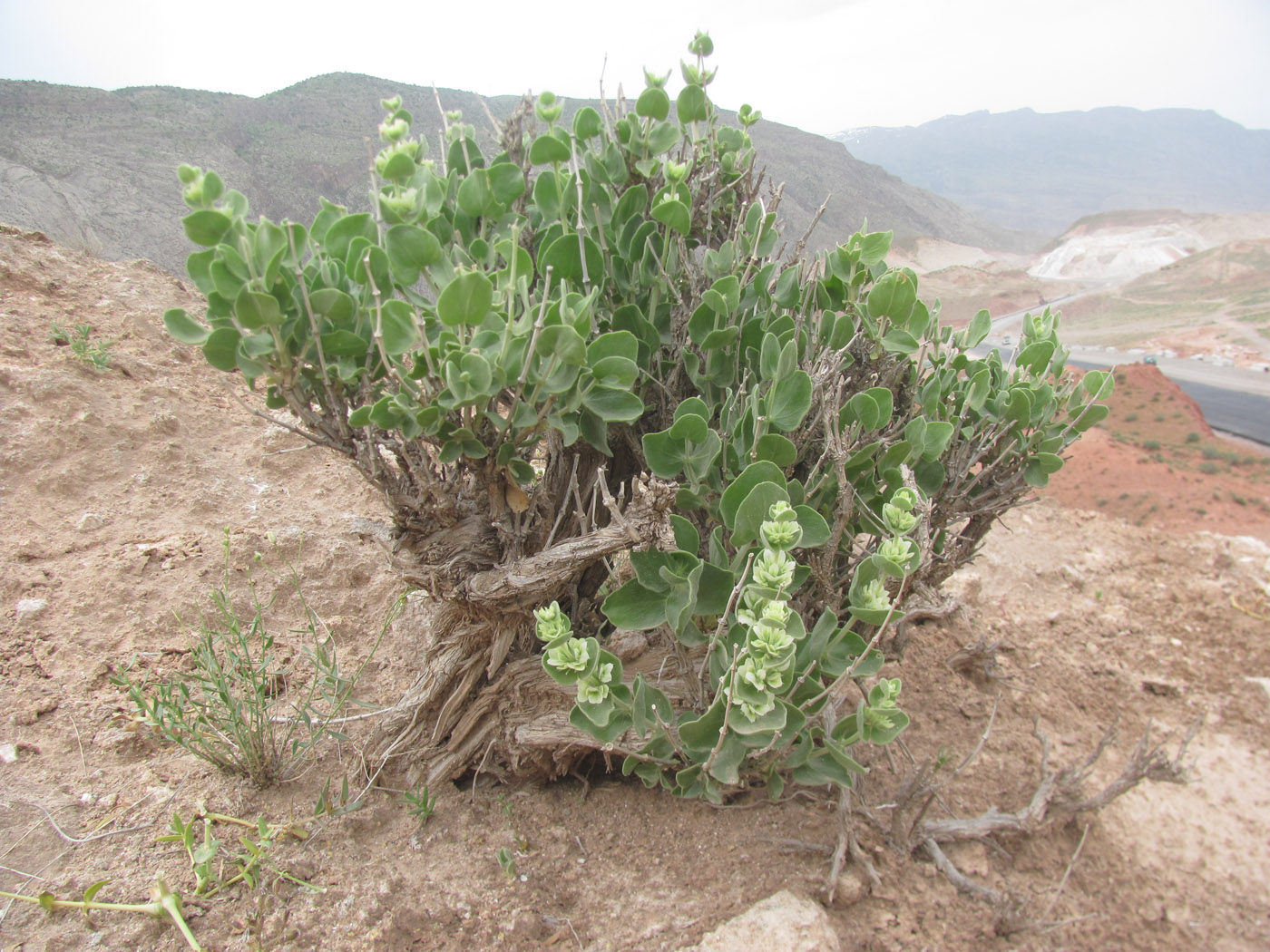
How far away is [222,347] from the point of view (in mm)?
1050

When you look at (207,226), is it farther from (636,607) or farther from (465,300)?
(636,607)

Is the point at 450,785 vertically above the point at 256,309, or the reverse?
the point at 256,309

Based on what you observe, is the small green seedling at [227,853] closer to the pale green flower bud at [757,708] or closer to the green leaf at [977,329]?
the pale green flower bud at [757,708]

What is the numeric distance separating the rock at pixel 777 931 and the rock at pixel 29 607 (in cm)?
204

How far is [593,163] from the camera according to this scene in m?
1.58

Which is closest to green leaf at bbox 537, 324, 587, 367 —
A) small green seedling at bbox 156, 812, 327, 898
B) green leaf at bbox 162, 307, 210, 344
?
green leaf at bbox 162, 307, 210, 344

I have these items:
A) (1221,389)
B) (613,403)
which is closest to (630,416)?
Result: (613,403)

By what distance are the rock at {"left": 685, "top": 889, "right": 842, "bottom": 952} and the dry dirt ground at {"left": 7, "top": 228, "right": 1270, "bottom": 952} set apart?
1.3 inches

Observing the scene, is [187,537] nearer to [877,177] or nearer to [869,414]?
[869,414]

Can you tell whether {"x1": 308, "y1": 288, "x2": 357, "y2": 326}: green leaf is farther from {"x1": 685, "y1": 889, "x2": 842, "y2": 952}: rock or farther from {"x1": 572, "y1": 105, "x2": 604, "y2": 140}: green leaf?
{"x1": 685, "y1": 889, "x2": 842, "y2": 952}: rock

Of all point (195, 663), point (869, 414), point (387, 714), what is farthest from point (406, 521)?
point (869, 414)

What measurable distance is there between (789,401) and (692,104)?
814 millimetres

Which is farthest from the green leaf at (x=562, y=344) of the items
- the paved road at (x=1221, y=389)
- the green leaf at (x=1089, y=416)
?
the paved road at (x=1221, y=389)

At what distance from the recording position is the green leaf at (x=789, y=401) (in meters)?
1.24
